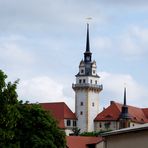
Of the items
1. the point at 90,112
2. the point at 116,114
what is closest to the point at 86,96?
the point at 90,112

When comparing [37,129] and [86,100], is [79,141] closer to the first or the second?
[37,129]

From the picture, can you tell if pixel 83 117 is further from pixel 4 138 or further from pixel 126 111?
pixel 4 138

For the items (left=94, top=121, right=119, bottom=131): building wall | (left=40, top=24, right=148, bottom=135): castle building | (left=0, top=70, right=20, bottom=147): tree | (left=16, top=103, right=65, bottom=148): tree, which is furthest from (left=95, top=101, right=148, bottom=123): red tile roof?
(left=0, top=70, right=20, bottom=147): tree

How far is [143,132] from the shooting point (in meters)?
34.1

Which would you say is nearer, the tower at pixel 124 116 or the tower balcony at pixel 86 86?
the tower at pixel 124 116

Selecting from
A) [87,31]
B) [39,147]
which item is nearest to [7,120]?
[39,147]

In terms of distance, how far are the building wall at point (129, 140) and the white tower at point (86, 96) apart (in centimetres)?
14030

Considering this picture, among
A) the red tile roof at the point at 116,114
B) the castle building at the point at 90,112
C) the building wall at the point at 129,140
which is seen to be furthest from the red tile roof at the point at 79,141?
the building wall at the point at 129,140

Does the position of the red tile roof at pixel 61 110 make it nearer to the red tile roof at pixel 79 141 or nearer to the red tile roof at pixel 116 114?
the red tile roof at pixel 116 114

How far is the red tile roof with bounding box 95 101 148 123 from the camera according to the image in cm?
17825

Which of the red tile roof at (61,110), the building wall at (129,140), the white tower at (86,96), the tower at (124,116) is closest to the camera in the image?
the building wall at (129,140)

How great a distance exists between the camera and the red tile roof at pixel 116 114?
178250 mm

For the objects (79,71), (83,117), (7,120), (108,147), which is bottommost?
(108,147)

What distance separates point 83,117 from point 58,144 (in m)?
105
